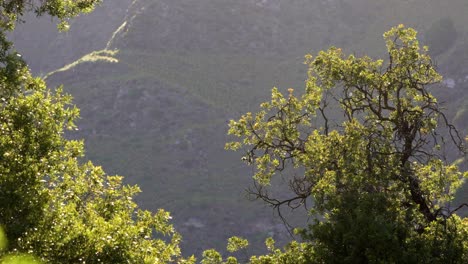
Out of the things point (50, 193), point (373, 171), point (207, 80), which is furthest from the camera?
point (207, 80)

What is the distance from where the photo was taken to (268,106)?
2070 centimetres

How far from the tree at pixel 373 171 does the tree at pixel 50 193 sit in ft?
15.9

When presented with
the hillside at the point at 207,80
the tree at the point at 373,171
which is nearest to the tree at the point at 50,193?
the tree at the point at 373,171

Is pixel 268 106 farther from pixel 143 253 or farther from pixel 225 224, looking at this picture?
pixel 225 224

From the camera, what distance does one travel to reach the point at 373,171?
59.2 feet

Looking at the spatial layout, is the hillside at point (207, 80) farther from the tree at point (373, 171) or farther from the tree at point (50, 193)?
the tree at point (50, 193)

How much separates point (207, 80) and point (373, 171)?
370 ft

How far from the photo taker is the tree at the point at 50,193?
13.4 meters

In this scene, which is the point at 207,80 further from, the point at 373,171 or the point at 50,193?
the point at 50,193

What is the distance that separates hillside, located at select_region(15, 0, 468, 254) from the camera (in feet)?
313

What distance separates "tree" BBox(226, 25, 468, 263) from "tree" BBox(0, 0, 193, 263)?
4.86 m

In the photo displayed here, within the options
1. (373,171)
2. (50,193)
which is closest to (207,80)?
(373,171)

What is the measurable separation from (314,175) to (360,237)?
4823 mm

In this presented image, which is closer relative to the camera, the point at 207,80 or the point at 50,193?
the point at 50,193
